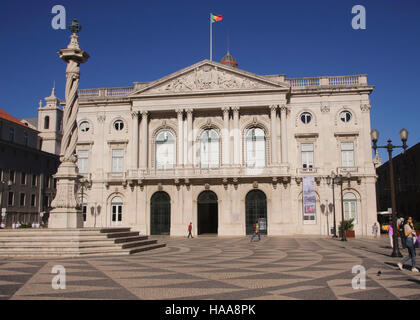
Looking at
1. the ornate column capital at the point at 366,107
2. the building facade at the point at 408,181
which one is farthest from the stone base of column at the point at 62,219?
the building facade at the point at 408,181

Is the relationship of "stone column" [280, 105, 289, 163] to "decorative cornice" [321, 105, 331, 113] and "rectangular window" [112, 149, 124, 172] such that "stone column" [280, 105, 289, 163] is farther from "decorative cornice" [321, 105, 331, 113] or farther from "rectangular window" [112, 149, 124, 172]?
"rectangular window" [112, 149, 124, 172]

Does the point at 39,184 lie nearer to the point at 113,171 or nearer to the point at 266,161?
the point at 113,171

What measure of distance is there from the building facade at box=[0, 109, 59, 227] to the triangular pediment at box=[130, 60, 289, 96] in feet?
62.9

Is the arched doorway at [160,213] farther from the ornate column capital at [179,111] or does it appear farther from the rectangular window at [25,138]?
the rectangular window at [25,138]

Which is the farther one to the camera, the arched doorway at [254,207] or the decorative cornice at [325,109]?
the decorative cornice at [325,109]

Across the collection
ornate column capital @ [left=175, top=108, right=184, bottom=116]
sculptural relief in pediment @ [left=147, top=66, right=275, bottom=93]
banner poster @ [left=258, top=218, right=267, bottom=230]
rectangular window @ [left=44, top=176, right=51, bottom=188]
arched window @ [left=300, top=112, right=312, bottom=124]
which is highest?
sculptural relief in pediment @ [left=147, top=66, right=275, bottom=93]

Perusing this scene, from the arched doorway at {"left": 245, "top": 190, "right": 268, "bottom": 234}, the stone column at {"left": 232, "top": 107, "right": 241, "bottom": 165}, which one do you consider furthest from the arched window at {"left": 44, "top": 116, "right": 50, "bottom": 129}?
the arched doorway at {"left": 245, "top": 190, "right": 268, "bottom": 234}

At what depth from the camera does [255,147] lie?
4412 cm

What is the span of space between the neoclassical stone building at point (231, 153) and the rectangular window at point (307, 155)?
4.3 inches

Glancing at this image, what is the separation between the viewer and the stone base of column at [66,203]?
2161 cm

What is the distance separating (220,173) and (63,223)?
22667 millimetres

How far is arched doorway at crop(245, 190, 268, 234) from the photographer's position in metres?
42.5

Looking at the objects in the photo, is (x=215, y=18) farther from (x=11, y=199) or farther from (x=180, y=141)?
(x=11, y=199)
